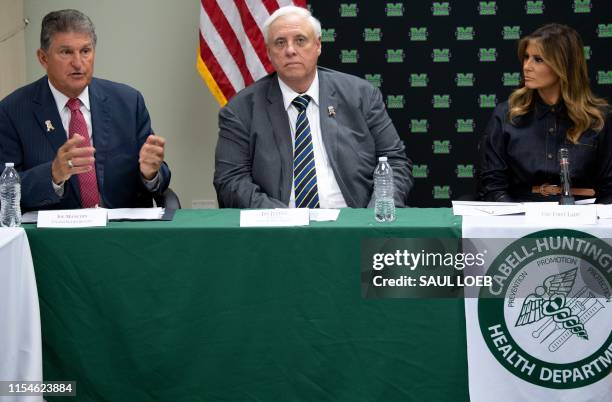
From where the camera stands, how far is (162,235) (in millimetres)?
2662

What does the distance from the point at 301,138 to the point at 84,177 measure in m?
0.96

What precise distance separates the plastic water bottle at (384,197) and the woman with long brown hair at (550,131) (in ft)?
2.56

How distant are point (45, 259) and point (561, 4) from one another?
3924 millimetres

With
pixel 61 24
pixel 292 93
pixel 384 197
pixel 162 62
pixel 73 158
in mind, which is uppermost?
pixel 162 62

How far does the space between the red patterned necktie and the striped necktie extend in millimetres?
869

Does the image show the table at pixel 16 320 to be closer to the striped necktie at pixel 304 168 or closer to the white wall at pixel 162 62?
the striped necktie at pixel 304 168

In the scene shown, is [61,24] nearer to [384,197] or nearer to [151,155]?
[151,155]

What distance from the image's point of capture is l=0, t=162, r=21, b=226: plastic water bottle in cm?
275

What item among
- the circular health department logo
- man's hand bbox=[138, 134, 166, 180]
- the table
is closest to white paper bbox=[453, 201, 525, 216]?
the circular health department logo

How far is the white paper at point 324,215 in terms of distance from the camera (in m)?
2.77

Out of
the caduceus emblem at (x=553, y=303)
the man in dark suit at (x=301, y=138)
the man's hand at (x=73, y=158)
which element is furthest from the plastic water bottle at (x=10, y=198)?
the caduceus emblem at (x=553, y=303)

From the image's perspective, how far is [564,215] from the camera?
8.55 feet

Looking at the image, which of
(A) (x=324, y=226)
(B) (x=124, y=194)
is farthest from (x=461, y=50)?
(A) (x=324, y=226)

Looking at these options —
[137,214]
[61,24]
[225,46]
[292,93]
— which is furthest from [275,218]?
[225,46]
